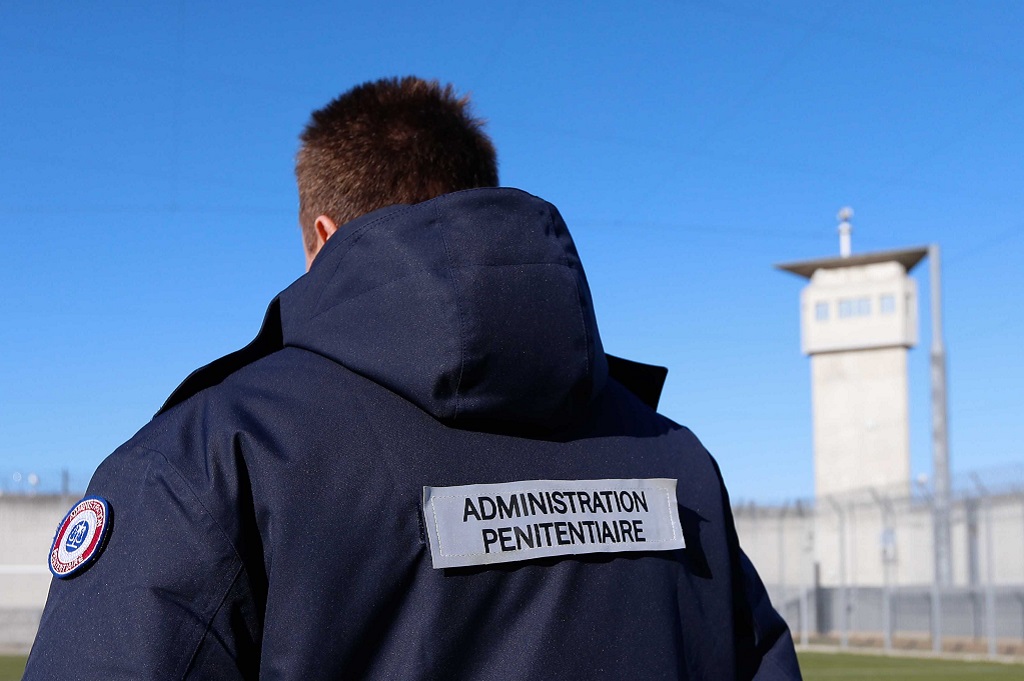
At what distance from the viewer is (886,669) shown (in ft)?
47.9

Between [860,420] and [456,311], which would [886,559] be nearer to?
[860,420]

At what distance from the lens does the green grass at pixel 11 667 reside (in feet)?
41.7

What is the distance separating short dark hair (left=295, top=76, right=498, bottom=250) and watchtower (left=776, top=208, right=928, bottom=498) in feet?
116

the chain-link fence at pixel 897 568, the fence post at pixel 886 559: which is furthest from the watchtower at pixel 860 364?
the fence post at pixel 886 559

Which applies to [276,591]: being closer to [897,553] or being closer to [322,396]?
[322,396]

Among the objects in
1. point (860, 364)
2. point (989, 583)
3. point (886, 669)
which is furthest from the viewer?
point (860, 364)

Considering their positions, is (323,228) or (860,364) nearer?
(323,228)

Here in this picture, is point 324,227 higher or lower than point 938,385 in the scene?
higher

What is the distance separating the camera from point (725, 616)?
Answer: 5.42 ft

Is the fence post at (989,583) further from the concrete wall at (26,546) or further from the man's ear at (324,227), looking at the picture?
the concrete wall at (26,546)

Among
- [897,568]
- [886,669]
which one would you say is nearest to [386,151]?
[886,669]

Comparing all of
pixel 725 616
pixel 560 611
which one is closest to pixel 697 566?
pixel 725 616

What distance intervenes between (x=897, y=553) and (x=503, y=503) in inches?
813

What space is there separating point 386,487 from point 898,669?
14847 millimetres
